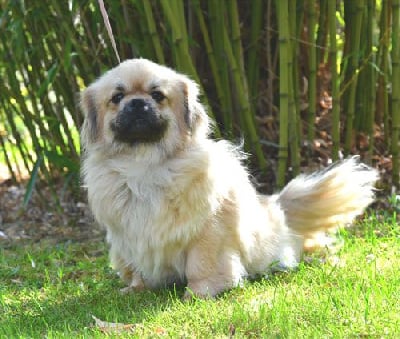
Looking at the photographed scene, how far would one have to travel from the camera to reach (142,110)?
3451 mm

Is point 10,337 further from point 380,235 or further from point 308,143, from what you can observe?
point 308,143

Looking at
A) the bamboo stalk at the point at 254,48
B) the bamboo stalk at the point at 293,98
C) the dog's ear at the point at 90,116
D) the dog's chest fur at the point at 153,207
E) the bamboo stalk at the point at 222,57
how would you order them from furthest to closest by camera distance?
the bamboo stalk at the point at 254,48 < the bamboo stalk at the point at 222,57 < the bamboo stalk at the point at 293,98 < the dog's ear at the point at 90,116 < the dog's chest fur at the point at 153,207

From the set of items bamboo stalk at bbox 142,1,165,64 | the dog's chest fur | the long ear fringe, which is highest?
bamboo stalk at bbox 142,1,165,64

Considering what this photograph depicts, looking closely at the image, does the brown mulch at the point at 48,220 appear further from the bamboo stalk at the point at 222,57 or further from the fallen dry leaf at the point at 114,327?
the fallen dry leaf at the point at 114,327

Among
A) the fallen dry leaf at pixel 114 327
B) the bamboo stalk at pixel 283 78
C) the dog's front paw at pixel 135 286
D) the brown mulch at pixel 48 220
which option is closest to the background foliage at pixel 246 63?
the bamboo stalk at pixel 283 78

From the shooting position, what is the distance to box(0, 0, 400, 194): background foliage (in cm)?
452

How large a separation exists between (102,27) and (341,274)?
7.38 ft

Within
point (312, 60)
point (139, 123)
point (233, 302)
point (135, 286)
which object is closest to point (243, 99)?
point (312, 60)

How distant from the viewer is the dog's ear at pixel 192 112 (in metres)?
3.64

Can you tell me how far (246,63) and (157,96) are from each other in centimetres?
177

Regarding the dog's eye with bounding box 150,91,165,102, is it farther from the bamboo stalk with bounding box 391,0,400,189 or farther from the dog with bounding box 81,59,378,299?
the bamboo stalk with bounding box 391,0,400,189

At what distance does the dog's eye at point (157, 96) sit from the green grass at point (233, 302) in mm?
882

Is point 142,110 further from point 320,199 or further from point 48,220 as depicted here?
point 48,220

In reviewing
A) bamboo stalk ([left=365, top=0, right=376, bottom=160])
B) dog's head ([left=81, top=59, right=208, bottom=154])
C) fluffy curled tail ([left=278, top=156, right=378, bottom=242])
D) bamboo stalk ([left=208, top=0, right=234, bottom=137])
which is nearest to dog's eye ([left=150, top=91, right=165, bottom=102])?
dog's head ([left=81, top=59, right=208, bottom=154])
